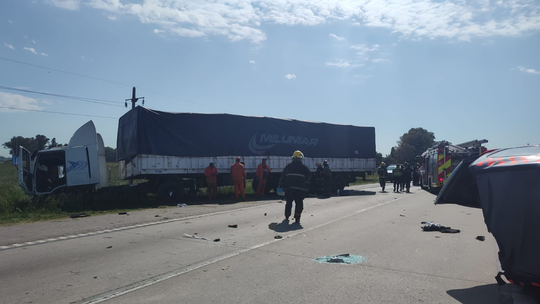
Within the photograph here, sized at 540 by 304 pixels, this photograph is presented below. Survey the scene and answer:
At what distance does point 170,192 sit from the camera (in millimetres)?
16641

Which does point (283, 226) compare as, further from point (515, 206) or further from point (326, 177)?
point (326, 177)

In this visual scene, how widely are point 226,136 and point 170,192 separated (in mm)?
3738

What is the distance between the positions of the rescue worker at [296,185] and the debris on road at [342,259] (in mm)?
3763

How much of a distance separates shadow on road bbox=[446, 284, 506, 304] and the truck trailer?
43.5 feet

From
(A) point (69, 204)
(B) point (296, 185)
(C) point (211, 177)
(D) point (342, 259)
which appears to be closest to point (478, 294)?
(D) point (342, 259)

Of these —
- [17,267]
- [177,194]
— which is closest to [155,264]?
[17,267]

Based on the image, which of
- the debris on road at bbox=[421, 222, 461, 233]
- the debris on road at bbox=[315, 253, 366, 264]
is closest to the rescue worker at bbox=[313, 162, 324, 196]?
the debris on road at bbox=[421, 222, 461, 233]

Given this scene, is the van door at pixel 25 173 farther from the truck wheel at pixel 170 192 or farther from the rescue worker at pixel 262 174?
the rescue worker at pixel 262 174

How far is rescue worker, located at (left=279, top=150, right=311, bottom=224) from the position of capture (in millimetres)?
10472

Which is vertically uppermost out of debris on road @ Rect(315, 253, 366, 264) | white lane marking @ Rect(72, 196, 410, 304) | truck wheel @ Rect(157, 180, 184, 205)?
truck wheel @ Rect(157, 180, 184, 205)

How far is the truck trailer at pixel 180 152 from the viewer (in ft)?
47.8

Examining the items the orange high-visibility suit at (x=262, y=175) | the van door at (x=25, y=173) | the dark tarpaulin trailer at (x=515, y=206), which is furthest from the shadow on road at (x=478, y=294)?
the orange high-visibility suit at (x=262, y=175)

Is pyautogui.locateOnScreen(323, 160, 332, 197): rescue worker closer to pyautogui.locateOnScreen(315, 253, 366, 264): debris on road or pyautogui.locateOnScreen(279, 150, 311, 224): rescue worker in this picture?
pyautogui.locateOnScreen(279, 150, 311, 224): rescue worker

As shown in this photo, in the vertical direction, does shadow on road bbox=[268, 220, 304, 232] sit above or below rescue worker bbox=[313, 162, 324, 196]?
below
